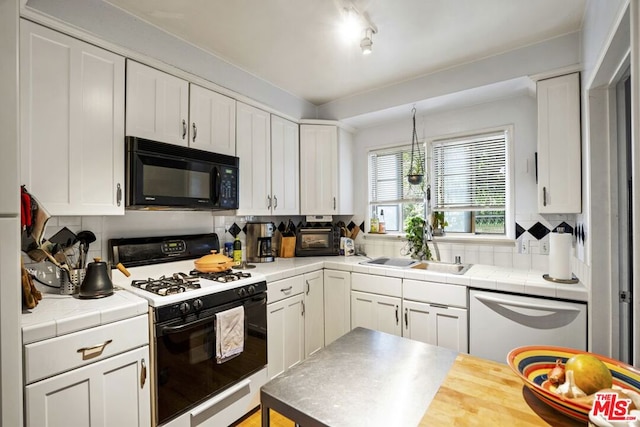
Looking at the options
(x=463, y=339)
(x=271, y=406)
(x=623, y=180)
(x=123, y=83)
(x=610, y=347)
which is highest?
(x=123, y=83)

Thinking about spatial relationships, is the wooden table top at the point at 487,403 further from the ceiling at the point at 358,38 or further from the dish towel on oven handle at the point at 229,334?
the ceiling at the point at 358,38

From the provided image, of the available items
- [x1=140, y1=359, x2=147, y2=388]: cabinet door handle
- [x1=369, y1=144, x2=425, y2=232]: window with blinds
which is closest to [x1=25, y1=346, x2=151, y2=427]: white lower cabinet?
[x1=140, y1=359, x2=147, y2=388]: cabinet door handle

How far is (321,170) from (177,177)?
153 cm

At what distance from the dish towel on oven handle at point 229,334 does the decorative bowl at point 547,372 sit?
1512mm

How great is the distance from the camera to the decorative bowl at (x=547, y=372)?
685mm

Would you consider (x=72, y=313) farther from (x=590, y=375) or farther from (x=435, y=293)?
(x=435, y=293)

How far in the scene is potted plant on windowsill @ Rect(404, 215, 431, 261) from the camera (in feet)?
9.44

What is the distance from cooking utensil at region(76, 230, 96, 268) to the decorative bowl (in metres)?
2.19

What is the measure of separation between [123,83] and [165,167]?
535 millimetres

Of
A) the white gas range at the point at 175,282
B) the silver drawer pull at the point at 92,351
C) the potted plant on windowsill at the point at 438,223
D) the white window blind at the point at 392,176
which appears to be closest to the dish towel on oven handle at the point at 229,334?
the white gas range at the point at 175,282

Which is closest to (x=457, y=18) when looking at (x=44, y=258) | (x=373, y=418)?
(x=373, y=418)

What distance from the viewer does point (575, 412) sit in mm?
677

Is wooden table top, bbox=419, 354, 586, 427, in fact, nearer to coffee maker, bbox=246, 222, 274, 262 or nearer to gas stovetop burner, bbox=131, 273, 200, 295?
gas stovetop burner, bbox=131, 273, 200, 295

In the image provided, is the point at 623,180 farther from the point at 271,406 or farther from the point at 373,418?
the point at 271,406
